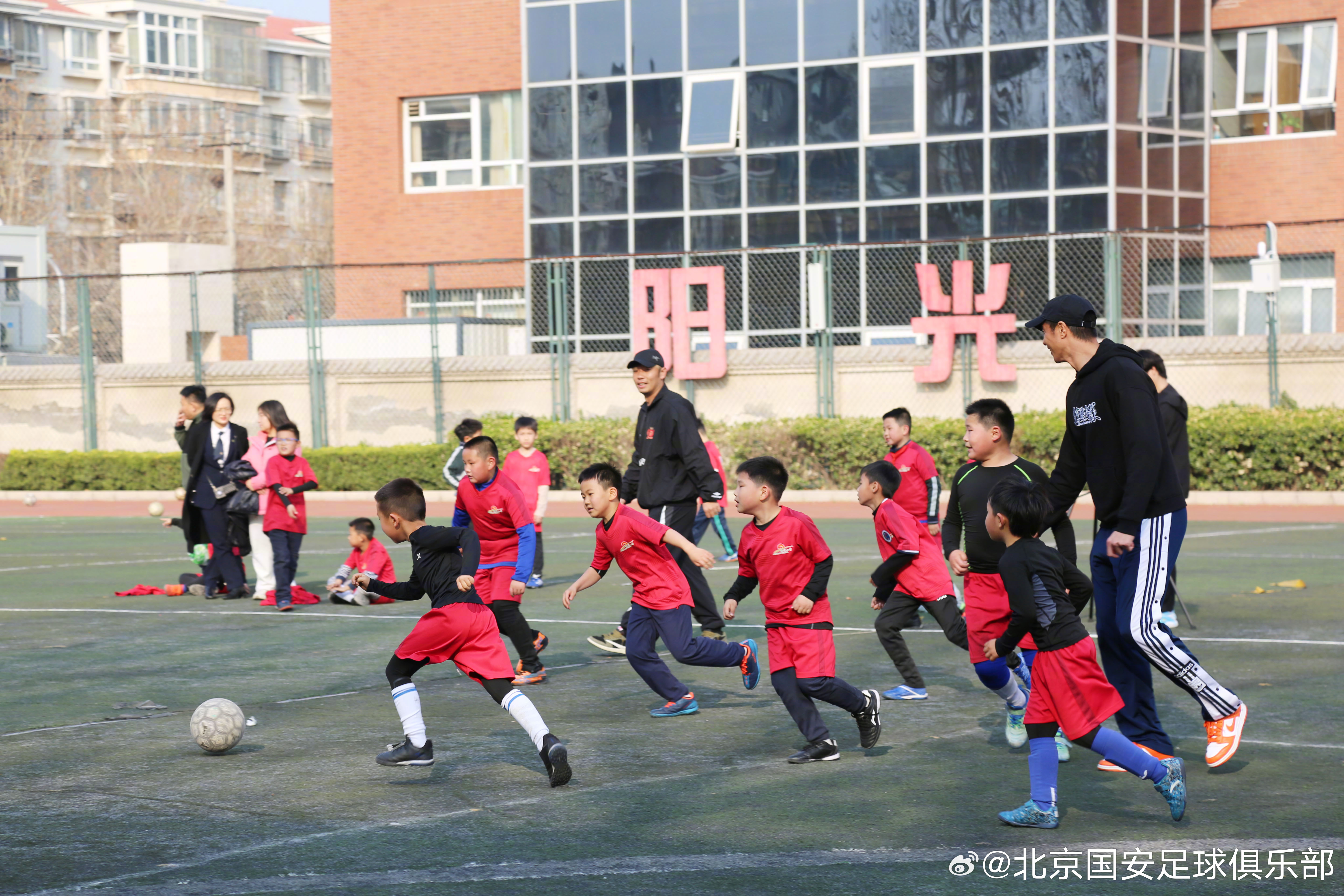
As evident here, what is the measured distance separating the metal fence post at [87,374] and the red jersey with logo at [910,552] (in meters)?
24.7

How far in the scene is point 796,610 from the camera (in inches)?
285

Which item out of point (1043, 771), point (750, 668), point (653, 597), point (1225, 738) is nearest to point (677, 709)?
point (750, 668)

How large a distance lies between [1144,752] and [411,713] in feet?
10.9

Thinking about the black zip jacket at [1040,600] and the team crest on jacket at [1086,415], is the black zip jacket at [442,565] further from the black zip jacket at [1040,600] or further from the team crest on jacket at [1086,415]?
the team crest on jacket at [1086,415]

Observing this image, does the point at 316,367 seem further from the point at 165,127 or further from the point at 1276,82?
the point at 165,127

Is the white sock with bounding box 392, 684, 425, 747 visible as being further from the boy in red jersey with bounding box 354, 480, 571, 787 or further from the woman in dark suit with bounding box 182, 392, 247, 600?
the woman in dark suit with bounding box 182, 392, 247, 600

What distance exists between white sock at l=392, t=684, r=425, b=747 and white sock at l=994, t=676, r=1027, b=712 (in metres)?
2.84

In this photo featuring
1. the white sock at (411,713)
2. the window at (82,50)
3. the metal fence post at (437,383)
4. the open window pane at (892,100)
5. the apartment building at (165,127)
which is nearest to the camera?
the white sock at (411,713)

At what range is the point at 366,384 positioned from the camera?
28.9 meters

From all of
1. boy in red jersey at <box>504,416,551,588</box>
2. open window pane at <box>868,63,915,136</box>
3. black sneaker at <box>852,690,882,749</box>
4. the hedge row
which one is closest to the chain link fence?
the hedge row

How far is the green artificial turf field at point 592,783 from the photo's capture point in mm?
5562

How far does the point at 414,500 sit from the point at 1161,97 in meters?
25.7

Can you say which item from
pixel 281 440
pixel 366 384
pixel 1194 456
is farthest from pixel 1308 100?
pixel 281 440

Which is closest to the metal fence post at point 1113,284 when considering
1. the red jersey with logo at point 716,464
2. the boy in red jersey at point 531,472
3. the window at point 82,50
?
the red jersey with logo at point 716,464
